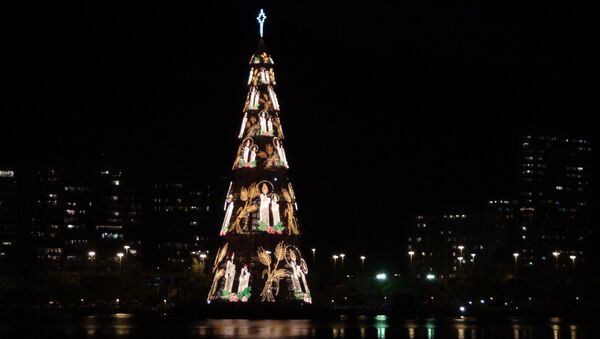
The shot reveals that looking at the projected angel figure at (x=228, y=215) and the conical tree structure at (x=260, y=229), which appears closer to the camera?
the conical tree structure at (x=260, y=229)

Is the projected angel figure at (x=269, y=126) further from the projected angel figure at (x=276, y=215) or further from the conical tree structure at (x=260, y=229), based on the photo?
the projected angel figure at (x=276, y=215)

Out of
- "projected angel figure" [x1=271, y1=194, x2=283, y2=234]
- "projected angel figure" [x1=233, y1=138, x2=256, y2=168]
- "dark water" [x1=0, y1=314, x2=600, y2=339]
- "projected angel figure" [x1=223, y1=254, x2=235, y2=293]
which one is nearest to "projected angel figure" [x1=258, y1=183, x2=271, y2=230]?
"projected angel figure" [x1=271, y1=194, x2=283, y2=234]

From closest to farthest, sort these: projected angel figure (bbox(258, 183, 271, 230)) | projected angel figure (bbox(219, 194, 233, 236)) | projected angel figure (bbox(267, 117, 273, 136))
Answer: projected angel figure (bbox(258, 183, 271, 230)) < projected angel figure (bbox(219, 194, 233, 236)) < projected angel figure (bbox(267, 117, 273, 136))

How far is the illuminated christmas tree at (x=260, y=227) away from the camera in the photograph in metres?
85.3

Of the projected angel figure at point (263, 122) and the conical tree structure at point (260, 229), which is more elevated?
the projected angel figure at point (263, 122)

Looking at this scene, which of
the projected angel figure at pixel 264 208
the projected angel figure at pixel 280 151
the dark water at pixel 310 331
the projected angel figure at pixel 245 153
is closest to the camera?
the dark water at pixel 310 331

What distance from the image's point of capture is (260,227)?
280 ft

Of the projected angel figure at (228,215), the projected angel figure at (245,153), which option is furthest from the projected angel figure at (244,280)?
the projected angel figure at (245,153)

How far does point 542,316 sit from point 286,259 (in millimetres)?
27846

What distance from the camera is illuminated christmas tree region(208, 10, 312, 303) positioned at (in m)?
85.3

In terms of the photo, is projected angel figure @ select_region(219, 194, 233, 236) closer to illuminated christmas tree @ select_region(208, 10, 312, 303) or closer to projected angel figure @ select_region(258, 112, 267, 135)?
illuminated christmas tree @ select_region(208, 10, 312, 303)

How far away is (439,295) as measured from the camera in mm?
122312

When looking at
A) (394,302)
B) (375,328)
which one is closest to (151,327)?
(375,328)

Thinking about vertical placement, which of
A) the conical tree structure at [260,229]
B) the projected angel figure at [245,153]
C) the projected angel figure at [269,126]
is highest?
the projected angel figure at [269,126]
